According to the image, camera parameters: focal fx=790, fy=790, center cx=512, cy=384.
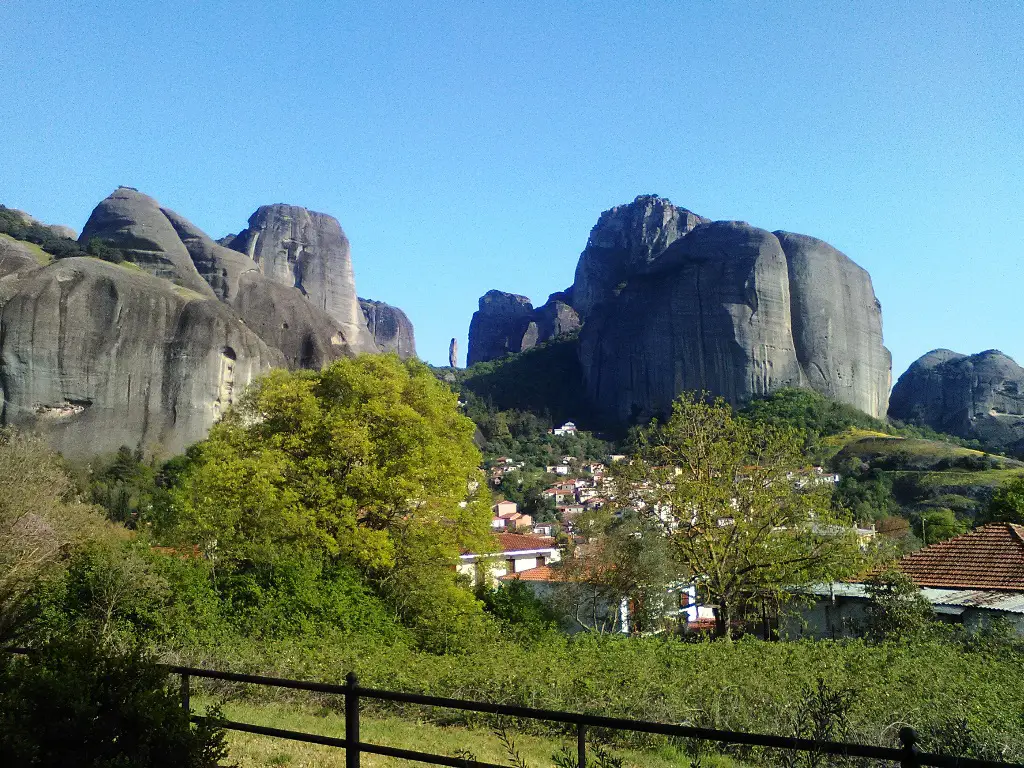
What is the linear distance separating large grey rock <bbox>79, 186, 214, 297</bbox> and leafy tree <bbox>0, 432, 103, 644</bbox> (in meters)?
49.8

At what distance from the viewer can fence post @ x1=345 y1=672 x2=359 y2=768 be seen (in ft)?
15.4

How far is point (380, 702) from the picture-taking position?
9.86m

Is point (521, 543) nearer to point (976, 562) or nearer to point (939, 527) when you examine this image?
point (976, 562)

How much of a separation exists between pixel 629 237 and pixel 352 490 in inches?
5008

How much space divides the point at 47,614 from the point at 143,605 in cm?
134

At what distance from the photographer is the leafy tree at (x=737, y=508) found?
59.1 feet

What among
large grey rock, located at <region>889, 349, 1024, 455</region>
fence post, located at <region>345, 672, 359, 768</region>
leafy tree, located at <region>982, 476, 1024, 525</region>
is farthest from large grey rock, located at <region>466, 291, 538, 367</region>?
fence post, located at <region>345, 672, 359, 768</region>

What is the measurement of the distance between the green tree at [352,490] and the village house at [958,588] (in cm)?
820

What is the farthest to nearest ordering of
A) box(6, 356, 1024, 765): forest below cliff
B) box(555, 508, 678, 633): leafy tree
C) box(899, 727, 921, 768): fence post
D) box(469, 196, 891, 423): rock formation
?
1. box(469, 196, 891, 423): rock formation
2. box(555, 508, 678, 633): leafy tree
3. box(6, 356, 1024, 765): forest below cliff
4. box(899, 727, 921, 768): fence post

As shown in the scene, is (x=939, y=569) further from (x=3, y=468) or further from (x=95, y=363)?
(x=95, y=363)

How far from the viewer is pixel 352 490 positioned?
17469 mm

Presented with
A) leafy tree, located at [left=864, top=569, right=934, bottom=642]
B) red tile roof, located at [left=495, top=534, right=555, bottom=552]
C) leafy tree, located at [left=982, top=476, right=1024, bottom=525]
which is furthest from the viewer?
red tile roof, located at [left=495, top=534, right=555, bottom=552]

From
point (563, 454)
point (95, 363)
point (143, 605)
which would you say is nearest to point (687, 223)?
point (563, 454)

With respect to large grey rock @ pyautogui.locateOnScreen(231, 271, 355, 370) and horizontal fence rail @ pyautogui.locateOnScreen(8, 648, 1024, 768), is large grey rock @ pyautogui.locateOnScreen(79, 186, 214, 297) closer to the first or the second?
large grey rock @ pyautogui.locateOnScreen(231, 271, 355, 370)
